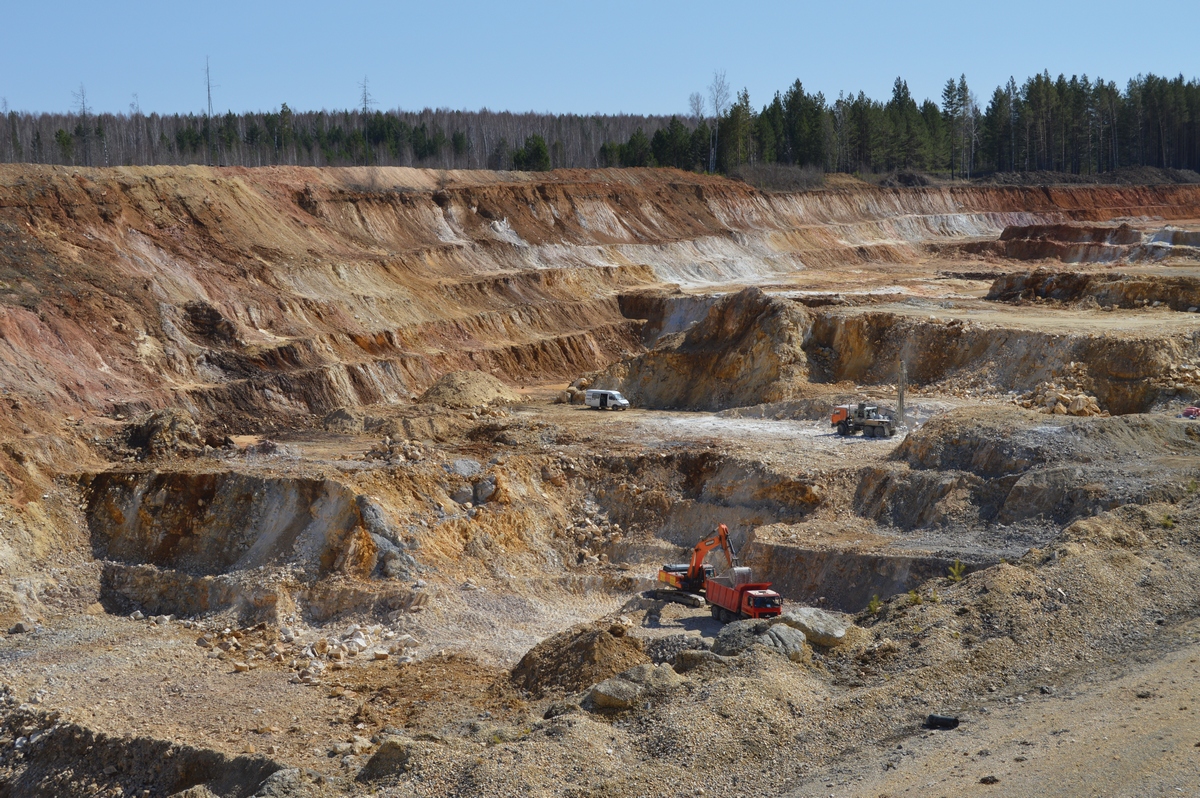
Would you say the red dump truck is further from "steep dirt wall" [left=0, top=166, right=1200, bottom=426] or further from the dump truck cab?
"steep dirt wall" [left=0, top=166, right=1200, bottom=426]

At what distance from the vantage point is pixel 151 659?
21.1 metres

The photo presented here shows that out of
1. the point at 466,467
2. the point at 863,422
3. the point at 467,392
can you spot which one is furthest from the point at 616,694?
the point at 467,392

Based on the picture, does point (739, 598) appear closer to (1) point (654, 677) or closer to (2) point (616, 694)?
(1) point (654, 677)

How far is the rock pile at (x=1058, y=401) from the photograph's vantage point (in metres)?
30.8

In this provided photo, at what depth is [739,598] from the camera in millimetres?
20609

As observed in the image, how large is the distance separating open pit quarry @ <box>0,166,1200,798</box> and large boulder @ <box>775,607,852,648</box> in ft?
0.22

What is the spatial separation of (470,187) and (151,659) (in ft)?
149

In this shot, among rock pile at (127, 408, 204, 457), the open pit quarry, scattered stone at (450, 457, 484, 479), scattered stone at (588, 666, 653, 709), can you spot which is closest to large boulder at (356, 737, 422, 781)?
the open pit quarry

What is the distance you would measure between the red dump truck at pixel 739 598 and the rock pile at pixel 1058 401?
1305 cm

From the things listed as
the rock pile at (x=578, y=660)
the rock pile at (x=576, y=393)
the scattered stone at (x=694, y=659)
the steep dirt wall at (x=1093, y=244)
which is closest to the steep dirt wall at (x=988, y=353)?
the rock pile at (x=576, y=393)

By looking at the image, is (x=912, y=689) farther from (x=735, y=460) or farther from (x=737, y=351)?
(x=737, y=351)

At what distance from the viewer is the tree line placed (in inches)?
3748

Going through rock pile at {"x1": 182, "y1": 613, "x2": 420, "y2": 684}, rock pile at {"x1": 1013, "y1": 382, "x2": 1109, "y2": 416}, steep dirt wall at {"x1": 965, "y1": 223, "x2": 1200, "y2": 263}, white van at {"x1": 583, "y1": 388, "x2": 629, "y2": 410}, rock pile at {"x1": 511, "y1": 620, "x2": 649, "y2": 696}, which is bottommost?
rock pile at {"x1": 182, "y1": 613, "x2": 420, "y2": 684}

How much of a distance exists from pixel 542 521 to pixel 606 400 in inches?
409
